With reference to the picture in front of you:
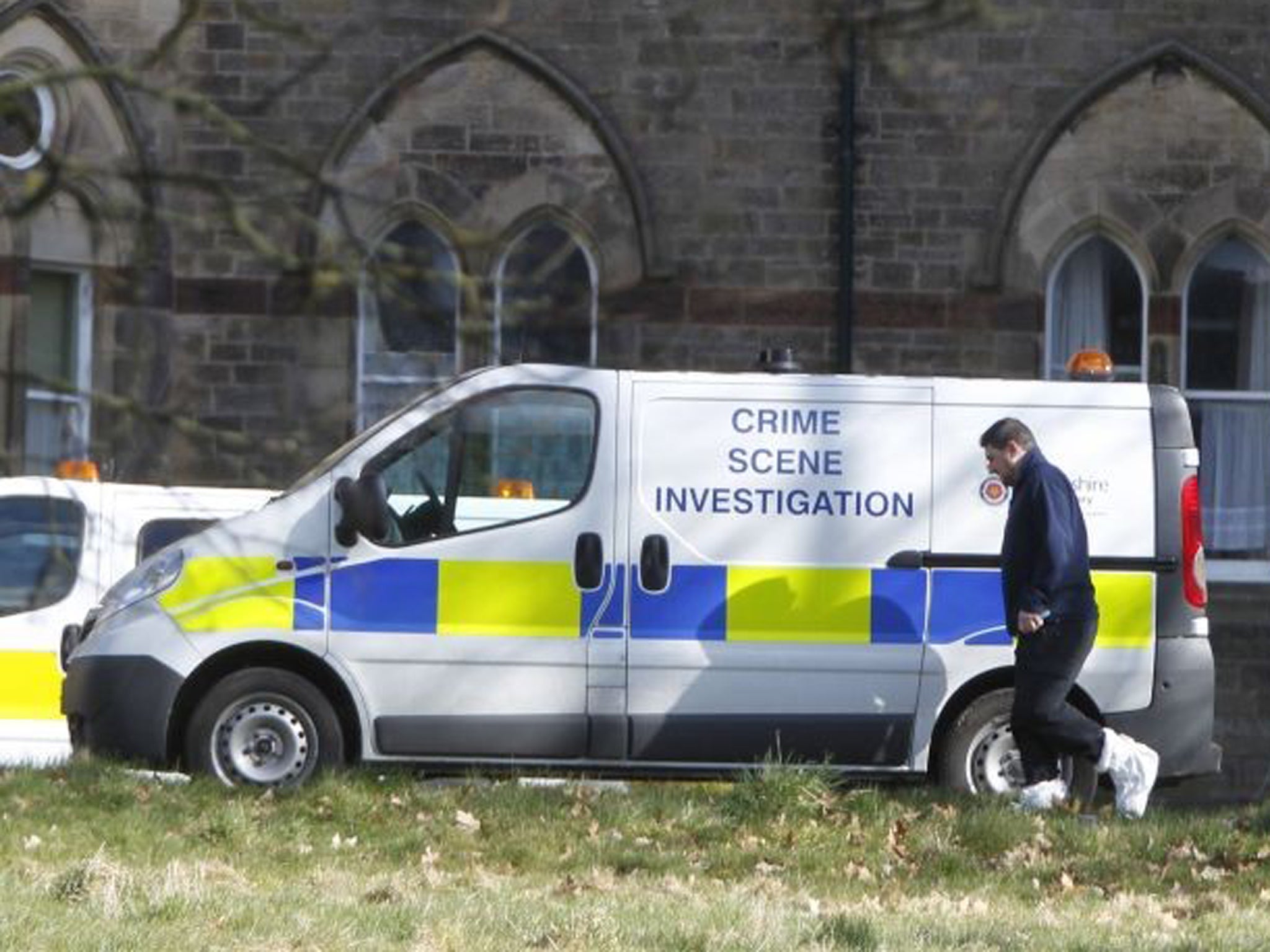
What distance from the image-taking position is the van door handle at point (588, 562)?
12.3m

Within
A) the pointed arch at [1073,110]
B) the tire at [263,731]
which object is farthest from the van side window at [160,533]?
the pointed arch at [1073,110]

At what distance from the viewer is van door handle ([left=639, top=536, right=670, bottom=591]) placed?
485 inches

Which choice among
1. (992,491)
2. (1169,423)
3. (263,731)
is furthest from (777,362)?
(263,731)

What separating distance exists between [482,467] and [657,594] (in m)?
0.90

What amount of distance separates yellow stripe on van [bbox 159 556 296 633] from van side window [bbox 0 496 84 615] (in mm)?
1722

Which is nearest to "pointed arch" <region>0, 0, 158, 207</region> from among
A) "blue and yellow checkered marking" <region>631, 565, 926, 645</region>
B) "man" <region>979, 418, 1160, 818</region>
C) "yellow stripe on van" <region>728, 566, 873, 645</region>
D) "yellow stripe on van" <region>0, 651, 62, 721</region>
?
"yellow stripe on van" <region>0, 651, 62, 721</region>

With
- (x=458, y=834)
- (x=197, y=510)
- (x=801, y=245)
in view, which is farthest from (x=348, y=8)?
(x=458, y=834)

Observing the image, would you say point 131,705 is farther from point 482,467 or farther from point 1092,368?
point 1092,368

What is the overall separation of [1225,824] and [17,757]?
554 cm

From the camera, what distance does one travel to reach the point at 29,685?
13672 millimetres

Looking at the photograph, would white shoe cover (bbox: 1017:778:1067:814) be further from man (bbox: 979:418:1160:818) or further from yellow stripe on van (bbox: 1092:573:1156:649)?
yellow stripe on van (bbox: 1092:573:1156:649)

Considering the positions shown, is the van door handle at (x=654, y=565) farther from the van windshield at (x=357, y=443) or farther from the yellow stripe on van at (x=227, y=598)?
the yellow stripe on van at (x=227, y=598)

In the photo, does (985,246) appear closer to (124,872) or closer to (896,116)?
(896,116)

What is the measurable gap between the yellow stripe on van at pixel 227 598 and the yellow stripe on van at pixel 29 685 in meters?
1.74
